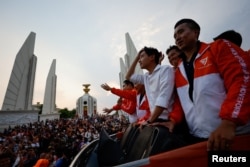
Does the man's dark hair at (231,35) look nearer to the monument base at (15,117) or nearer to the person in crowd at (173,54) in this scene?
the person in crowd at (173,54)

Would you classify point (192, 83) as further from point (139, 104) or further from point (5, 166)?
point (5, 166)

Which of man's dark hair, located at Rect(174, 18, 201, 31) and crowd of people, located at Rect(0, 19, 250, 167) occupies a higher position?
man's dark hair, located at Rect(174, 18, 201, 31)

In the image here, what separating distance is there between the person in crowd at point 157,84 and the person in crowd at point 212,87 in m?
0.15

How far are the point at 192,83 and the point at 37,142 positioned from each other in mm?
14491

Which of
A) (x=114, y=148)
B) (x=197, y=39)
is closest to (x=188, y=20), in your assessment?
(x=197, y=39)

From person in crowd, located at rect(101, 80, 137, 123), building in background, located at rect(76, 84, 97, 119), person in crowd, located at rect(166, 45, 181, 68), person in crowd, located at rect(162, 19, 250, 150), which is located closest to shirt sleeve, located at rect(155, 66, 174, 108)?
person in crowd, located at rect(162, 19, 250, 150)

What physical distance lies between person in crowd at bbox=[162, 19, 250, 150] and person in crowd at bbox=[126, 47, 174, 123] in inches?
5.9

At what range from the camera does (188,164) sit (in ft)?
4.22

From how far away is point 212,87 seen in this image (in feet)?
5.12

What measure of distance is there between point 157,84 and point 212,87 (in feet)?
2.81

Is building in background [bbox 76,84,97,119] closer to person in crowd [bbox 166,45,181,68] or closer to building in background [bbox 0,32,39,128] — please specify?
building in background [bbox 0,32,39,128]

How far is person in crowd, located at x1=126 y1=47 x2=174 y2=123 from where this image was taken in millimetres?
2113

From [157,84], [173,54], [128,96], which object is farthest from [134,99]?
[157,84]

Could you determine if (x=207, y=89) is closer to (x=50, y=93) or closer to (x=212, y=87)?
(x=212, y=87)
